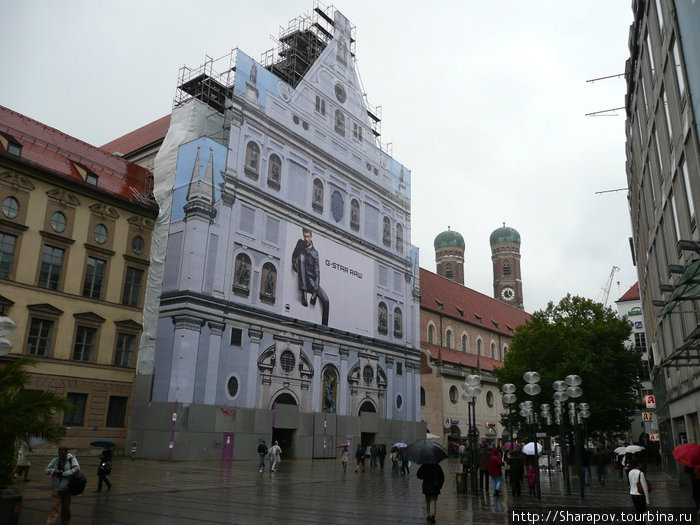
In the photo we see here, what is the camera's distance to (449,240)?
129500 mm

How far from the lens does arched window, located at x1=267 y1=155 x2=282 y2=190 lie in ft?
152

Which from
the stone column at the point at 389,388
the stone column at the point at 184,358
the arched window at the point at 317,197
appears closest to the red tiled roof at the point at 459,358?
the stone column at the point at 389,388

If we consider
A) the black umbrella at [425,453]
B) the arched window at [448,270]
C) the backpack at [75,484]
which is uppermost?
the arched window at [448,270]

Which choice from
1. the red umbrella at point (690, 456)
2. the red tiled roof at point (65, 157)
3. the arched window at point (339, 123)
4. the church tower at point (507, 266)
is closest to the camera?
the red umbrella at point (690, 456)

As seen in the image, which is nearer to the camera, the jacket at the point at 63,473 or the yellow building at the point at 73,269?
the jacket at the point at 63,473

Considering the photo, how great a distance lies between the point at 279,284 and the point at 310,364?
6.67 m

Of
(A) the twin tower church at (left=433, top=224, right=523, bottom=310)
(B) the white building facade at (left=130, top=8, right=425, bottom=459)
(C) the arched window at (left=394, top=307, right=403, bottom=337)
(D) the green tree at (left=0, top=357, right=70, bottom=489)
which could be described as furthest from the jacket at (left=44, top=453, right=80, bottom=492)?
(A) the twin tower church at (left=433, top=224, right=523, bottom=310)

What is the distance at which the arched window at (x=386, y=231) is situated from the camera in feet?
190

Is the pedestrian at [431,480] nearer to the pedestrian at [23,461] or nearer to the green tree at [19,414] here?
the green tree at [19,414]

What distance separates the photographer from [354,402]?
5022cm

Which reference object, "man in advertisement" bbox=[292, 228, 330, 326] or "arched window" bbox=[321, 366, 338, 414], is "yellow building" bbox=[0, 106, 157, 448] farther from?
"arched window" bbox=[321, 366, 338, 414]

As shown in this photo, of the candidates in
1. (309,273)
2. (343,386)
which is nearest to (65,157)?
(309,273)

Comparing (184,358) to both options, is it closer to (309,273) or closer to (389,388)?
(309,273)

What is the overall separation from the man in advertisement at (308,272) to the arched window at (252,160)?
6.23 meters
